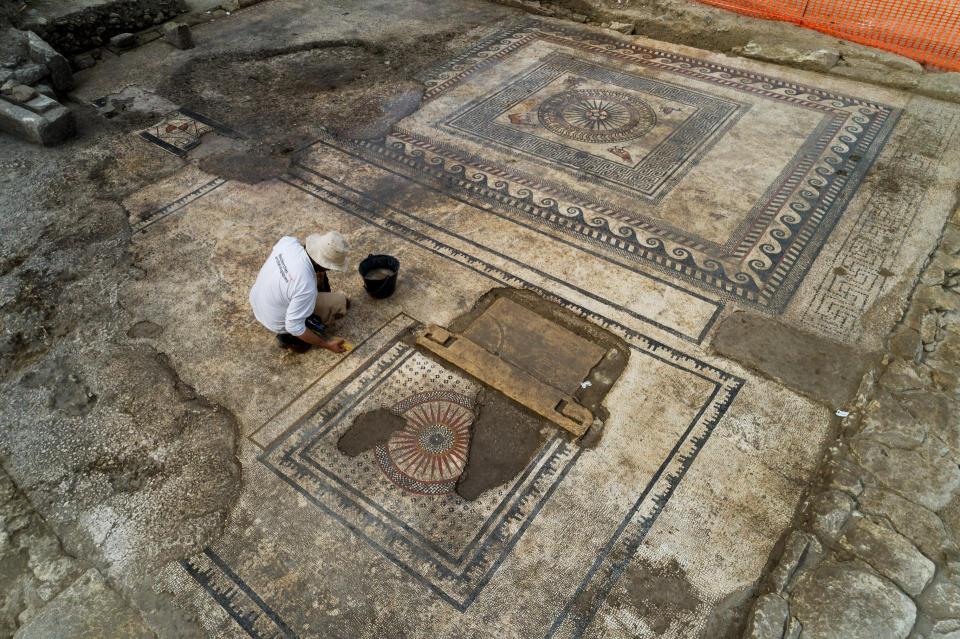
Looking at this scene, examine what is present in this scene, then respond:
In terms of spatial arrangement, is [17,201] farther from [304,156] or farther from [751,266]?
[751,266]

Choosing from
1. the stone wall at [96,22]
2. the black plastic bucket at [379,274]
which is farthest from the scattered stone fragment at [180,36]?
the black plastic bucket at [379,274]

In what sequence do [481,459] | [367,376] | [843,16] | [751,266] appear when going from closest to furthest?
1. [481,459]
2. [367,376]
3. [751,266]
4. [843,16]

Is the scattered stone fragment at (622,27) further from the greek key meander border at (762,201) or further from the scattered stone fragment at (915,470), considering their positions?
the scattered stone fragment at (915,470)

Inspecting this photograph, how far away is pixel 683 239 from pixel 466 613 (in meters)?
2.70

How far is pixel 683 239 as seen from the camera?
13.0ft

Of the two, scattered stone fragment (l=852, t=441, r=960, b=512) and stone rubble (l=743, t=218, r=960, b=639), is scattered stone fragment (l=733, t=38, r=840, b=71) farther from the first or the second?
scattered stone fragment (l=852, t=441, r=960, b=512)

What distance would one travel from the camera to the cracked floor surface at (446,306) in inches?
98.0

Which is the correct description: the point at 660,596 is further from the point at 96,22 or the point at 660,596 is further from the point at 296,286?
the point at 96,22

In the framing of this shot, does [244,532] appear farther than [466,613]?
Yes

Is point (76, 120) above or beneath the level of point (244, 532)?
above

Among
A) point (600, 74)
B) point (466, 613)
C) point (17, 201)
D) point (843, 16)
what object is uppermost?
point (843, 16)

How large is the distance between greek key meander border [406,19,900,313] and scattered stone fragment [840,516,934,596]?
1365 millimetres

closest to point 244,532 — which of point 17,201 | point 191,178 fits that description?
point 191,178

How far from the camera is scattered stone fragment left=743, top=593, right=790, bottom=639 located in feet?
7.36
